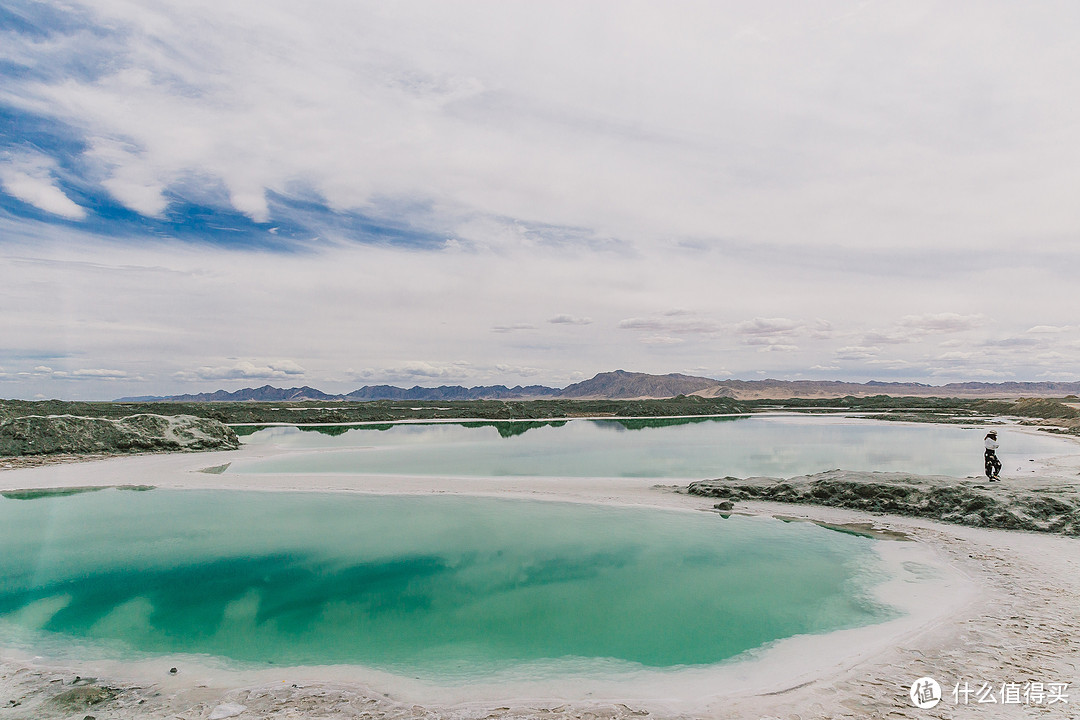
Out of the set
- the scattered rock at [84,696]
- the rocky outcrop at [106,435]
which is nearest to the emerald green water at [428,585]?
the scattered rock at [84,696]

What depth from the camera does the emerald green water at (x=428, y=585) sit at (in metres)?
7.47

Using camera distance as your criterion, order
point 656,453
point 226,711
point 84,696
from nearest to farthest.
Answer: point 226,711 < point 84,696 < point 656,453

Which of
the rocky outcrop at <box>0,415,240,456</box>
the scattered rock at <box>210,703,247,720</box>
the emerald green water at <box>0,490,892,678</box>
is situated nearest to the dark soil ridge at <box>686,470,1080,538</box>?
the emerald green water at <box>0,490,892,678</box>

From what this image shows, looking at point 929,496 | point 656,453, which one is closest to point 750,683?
point 929,496

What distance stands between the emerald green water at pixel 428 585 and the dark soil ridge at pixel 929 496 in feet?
8.84

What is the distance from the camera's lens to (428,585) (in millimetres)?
9898

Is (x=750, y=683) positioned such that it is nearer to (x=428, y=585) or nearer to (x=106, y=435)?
(x=428, y=585)

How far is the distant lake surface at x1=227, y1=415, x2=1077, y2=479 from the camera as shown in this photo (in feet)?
76.1

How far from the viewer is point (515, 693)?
20.2 ft

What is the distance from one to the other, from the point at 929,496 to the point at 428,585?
13.1 m

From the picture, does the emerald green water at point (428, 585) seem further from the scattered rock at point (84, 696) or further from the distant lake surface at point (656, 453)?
the distant lake surface at point (656, 453)

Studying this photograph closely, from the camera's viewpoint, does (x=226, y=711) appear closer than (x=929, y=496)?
Yes

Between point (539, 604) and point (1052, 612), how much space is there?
739cm

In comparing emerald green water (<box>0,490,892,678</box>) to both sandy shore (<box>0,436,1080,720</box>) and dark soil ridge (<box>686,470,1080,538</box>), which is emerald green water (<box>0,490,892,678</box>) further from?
dark soil ridge (<box>686,470,1080,538</box>)
